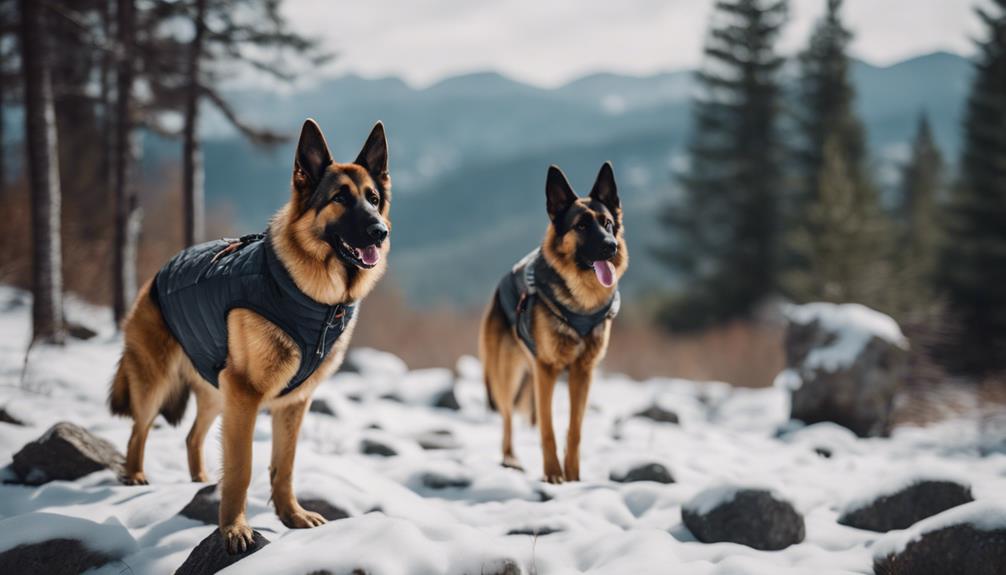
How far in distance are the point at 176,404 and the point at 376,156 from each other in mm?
2188

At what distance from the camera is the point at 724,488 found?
3943 millimetres

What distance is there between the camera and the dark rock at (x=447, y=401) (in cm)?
845

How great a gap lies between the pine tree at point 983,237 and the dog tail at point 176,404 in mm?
17944

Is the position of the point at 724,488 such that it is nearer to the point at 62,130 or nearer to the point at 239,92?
the point at 239,92

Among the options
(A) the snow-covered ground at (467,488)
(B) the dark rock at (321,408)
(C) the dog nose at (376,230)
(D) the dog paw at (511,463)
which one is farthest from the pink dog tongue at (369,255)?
(B) the dark rock at (321,408)

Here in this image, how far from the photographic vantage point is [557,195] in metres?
4.89

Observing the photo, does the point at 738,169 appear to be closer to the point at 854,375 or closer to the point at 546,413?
the point at 854,375

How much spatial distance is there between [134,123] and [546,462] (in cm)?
1073

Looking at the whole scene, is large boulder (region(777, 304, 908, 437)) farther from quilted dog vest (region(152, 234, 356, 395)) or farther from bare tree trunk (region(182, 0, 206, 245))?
bare tree trunk (region(182, 0, 206, 245))

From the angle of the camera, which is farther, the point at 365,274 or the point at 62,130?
the point at 62,130

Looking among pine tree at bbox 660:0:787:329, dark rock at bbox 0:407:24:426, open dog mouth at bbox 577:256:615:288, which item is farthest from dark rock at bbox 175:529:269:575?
pine tree at bbox 660:0:787:329

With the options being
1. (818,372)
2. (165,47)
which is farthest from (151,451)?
(165,47)

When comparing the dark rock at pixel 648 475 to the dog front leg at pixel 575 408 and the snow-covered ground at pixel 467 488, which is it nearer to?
the snow-covered ground at pixel 467 488

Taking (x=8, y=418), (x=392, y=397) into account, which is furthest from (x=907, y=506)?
(x=8, y=418)
